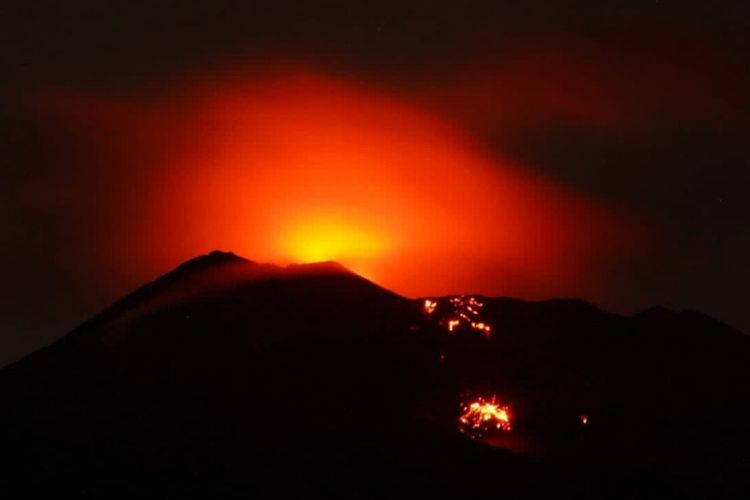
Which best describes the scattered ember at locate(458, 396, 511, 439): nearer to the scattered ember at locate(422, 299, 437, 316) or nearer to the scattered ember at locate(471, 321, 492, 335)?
the scattered ember at locate(471, 321, 492, 335)

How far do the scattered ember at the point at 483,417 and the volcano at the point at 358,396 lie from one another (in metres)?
0.34

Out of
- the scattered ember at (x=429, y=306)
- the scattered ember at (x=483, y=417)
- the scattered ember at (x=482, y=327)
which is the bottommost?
the scattered ember at (x=483, y=417)

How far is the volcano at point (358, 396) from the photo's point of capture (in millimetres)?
83250

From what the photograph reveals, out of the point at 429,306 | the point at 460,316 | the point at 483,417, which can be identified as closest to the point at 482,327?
the point at 460,316

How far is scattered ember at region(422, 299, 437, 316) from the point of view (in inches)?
4075

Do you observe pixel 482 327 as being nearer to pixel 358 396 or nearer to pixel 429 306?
pixel 429 306

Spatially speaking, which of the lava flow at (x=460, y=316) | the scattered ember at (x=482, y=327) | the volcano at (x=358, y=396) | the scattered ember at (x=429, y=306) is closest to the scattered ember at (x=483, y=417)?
the volcano at (x=358, y=396)

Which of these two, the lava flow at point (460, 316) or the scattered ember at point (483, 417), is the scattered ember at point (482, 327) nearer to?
the lava flow at point (460, 316)

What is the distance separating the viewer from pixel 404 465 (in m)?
82.7

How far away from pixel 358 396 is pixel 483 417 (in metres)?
7.11

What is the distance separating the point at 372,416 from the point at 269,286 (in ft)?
56.6

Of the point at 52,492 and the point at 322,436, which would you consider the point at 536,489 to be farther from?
the point at 52,492

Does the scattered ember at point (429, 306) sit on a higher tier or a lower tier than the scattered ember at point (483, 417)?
higher

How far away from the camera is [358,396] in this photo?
304 ft
